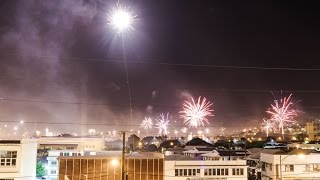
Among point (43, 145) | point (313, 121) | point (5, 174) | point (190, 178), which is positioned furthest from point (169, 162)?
point (313, 121)

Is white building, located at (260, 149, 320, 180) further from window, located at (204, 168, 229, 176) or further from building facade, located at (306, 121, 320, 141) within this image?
building facade, located at (306, 121, 320, 141)

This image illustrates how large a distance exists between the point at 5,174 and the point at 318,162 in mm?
46212

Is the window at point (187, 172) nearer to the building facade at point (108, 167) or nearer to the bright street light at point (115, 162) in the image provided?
the building facade at point (108, 167)

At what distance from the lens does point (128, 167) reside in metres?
Result: 49.4

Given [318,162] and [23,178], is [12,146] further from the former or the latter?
[318,162]

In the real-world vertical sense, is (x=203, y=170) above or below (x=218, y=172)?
above

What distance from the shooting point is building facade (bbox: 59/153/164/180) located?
157ft

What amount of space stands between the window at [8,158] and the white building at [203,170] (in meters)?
20.9

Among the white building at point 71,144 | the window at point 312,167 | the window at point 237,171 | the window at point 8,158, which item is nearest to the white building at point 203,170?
the window at point 237,171

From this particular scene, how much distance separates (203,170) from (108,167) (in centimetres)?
1442

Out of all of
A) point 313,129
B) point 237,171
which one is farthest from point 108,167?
point 313,129

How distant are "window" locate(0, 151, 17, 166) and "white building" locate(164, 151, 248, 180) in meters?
20.9

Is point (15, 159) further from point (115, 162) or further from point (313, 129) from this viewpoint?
point (313, 129)

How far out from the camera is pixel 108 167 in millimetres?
48656
